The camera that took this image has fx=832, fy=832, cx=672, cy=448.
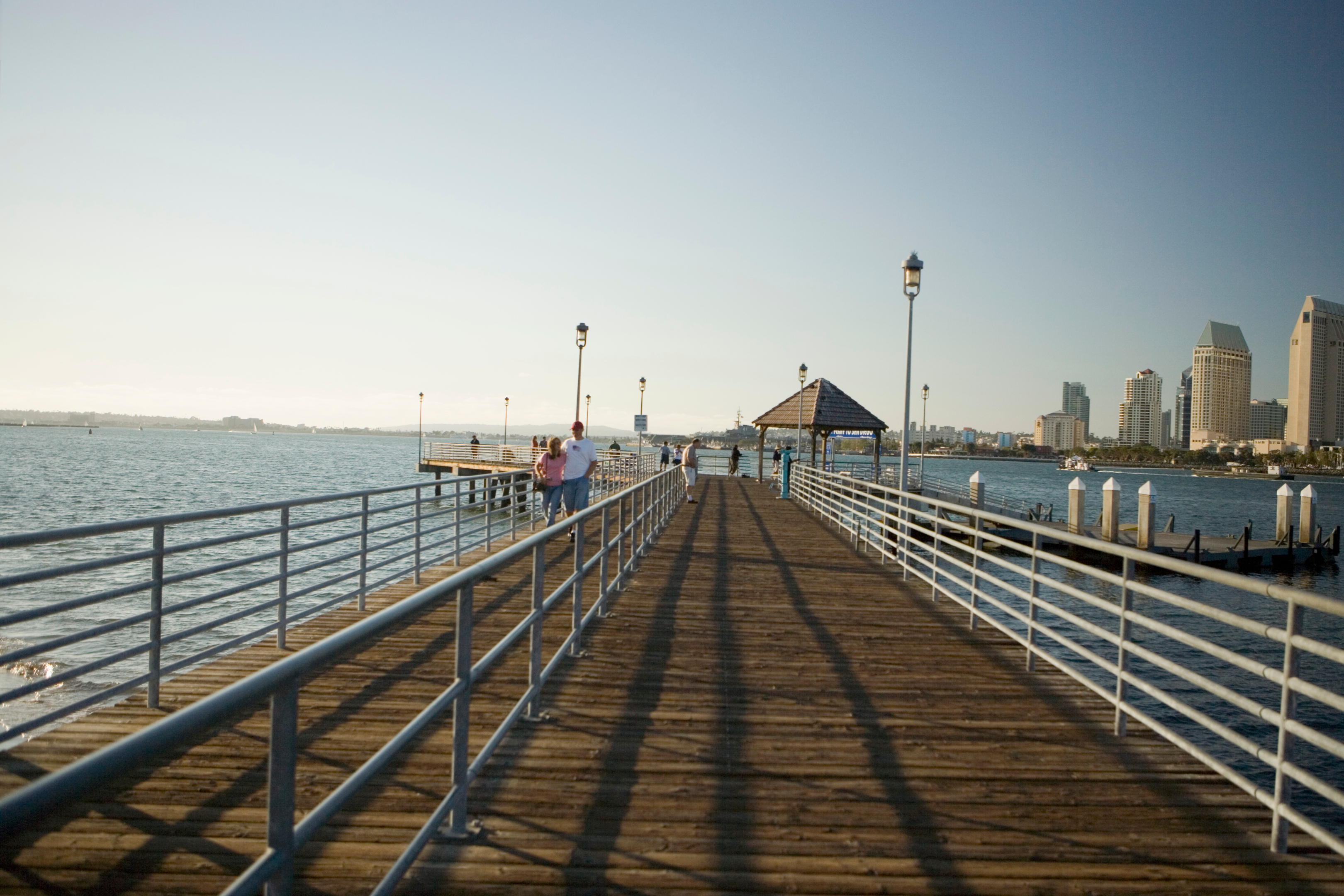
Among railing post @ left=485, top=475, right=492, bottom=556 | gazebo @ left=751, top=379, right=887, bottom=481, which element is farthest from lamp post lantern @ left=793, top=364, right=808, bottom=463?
railing post @ left=485, top=475, right=492, bottom=556

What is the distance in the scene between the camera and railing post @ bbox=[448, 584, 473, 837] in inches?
122

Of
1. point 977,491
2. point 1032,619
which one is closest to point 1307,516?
point 977,491

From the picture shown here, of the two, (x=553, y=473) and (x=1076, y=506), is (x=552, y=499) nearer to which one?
(x=553, y=473)

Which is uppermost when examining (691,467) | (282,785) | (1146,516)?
(691,467)

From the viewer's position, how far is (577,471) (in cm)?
1199

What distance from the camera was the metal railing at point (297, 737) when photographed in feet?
4.08

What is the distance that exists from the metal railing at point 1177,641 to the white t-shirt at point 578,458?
13.6 feet

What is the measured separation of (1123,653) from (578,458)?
8278 millimetres

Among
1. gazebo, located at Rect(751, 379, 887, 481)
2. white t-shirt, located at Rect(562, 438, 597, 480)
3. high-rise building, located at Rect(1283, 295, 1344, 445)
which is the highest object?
high-rise building, located at Rect(1283, 295, 1344, 445)

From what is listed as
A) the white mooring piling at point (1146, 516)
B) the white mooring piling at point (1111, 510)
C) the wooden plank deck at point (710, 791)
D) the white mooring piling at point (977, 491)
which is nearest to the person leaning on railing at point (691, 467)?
the white mooring piling at point (977, 491)

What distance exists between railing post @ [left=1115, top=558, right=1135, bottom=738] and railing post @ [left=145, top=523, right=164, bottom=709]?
17.8 feet

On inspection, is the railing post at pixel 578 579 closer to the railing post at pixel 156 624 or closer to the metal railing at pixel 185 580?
the metal railing at pixel 185 580

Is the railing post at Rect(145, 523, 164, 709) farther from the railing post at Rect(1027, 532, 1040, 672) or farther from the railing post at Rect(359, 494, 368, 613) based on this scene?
the railing post at Rect(1027, 532, 1040, 672)

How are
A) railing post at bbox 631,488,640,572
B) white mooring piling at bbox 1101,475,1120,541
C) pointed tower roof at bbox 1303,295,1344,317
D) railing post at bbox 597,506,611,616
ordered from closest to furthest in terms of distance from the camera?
railing post at bbox 597,506,611,616
railing post at bbox 631,488,640,572
white mooring piling at bbox 1101,475,1120,541
pointed tower roof at bbox 1303,295,1344,317
